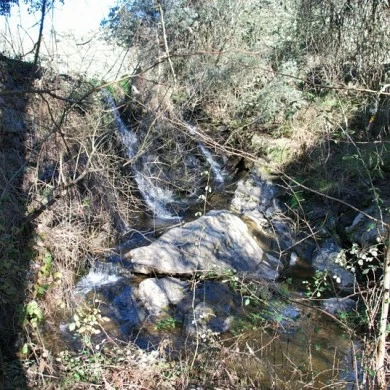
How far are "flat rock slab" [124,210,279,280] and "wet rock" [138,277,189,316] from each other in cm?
25

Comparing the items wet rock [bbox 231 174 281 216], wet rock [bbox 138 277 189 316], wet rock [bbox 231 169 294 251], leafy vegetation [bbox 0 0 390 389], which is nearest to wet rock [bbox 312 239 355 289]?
leafy vegetation [bbox 0 0 390 389]

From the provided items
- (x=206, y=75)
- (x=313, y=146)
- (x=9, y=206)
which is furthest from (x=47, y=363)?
(x=206, y=75)

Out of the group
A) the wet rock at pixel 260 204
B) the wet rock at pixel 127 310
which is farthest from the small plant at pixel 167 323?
the wet rock at pixel 260 204

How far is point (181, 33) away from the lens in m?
11.1

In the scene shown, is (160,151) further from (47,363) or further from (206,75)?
(47,363)

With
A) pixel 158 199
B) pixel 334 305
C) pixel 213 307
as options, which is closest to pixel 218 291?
pixel 213 307

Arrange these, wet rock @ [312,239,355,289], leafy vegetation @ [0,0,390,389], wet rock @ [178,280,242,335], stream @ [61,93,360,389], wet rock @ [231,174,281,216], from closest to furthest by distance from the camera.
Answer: leafy vegetation @ [0,0,390,389] < stream @ [61,93,360,389] < wet rock @ [178,280,242,335] < wet rock @ [312,239,355,289] < wet rock @ [231,174,281,216]

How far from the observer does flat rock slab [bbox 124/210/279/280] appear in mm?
5648

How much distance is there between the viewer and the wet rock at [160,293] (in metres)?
4.98

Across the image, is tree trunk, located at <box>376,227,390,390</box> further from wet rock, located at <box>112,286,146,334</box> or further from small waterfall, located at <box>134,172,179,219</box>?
small waterfall, located at <box>134,172,179,219</box>

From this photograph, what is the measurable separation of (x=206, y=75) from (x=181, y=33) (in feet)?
6.32

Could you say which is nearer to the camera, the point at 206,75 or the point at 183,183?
the point at 183,183

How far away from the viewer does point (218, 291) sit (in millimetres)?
5203

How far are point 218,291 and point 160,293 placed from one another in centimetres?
76
